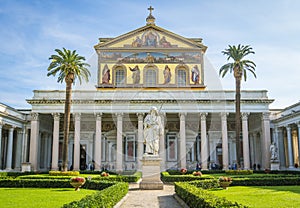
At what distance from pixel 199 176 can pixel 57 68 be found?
1670 centimetres

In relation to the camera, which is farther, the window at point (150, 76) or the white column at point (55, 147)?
the window at point (150, 76)

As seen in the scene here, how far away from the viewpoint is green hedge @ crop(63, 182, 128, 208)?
8203mm

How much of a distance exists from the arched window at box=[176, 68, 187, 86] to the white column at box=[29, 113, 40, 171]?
1715 centimetres

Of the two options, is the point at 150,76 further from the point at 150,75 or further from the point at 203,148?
the point at 203,148

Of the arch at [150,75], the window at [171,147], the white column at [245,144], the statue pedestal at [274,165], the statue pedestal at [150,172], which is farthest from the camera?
the window at [171,147]

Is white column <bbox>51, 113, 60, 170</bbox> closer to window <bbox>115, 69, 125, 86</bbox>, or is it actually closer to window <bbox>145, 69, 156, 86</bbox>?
window <bbox>115, 69, 125, 86</bbox>

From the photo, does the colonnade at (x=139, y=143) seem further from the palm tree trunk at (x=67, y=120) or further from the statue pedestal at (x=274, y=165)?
the palm tree trunk at (x=67, y=120)

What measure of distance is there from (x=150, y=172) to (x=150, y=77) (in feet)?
75.3

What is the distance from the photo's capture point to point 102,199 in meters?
9.85

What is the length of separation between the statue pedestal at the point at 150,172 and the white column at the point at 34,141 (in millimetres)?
20919

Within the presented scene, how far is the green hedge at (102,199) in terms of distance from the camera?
8203 mm

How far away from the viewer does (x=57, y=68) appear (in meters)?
29.8

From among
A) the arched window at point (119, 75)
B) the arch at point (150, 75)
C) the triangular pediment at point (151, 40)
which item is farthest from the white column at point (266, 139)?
the arched window at point (119, 75)

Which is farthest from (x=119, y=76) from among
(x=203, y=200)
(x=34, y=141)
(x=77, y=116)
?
(x=203, y=200)
